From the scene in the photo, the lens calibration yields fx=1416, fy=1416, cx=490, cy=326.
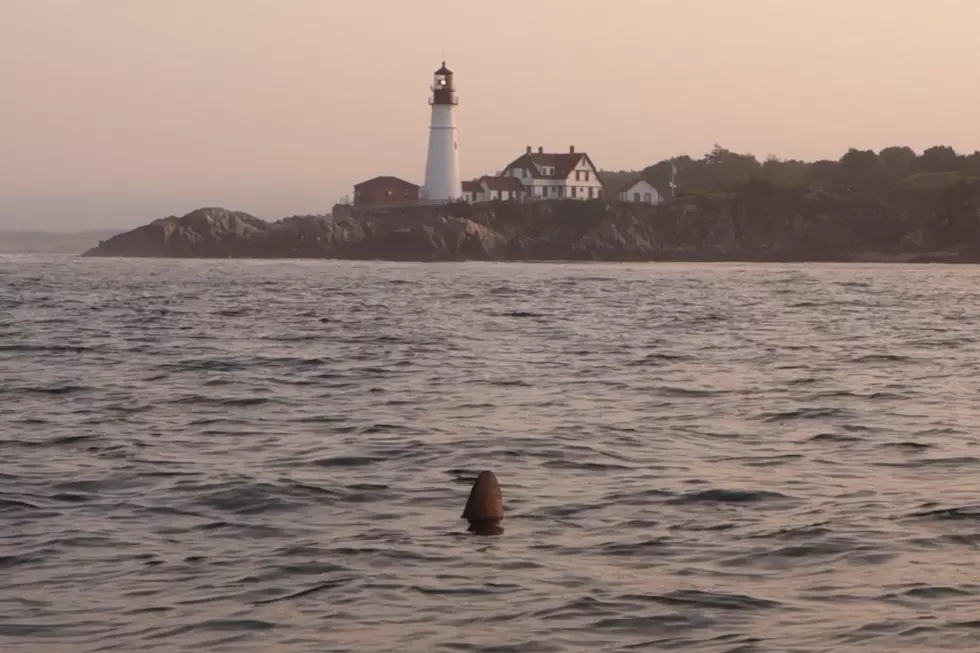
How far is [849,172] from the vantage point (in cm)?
13888

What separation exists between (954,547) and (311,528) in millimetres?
5379

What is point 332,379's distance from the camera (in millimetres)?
25531

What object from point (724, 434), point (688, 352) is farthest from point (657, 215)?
point (724, 434)

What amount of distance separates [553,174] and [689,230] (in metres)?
22.6

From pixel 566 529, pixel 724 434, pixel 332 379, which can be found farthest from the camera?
pixel 332 379

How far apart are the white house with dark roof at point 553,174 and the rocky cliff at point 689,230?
12.4m

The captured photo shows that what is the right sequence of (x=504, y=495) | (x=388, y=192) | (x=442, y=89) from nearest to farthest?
(x=504, y=495)
(x=442, y=89)
(x=388, y=192)

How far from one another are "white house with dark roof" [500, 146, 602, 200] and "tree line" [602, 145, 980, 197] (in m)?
10.2

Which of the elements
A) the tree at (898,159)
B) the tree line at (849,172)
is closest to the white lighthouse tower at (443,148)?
the tree line at (849,172)

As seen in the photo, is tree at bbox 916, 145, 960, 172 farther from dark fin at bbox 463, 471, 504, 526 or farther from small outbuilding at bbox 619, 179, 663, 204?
dark fin at bbox 463, 471, 504, 526

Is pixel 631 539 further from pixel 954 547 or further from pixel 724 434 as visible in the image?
pixel 724 434

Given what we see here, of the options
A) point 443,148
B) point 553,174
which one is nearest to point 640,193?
point 553,174

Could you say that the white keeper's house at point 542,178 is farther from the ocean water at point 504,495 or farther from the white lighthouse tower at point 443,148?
the ocean water at point 504,495

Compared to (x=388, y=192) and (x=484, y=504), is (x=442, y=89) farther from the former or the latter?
(x=484, y=504)
